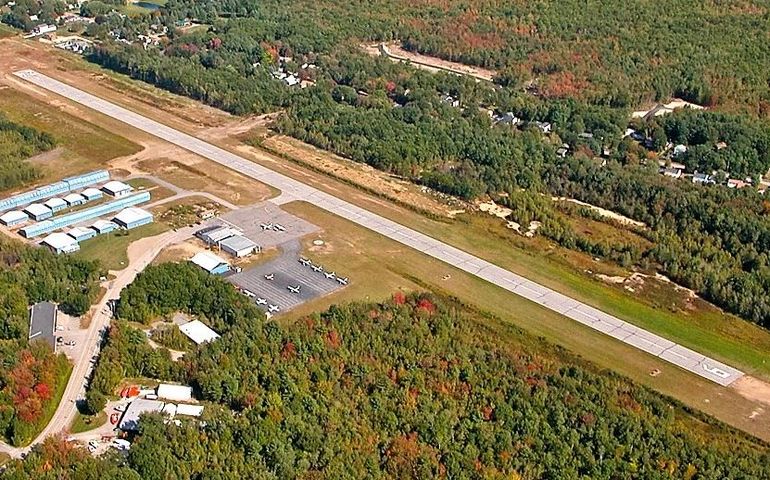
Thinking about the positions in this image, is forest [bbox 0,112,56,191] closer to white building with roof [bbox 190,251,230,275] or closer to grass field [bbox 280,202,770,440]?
white building with roof [bbox 190,251,230,275]

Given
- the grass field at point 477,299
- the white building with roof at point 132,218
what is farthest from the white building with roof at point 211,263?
the white building with roof at point 132,218

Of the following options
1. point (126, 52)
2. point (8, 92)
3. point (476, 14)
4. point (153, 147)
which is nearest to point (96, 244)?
point (153, 147)

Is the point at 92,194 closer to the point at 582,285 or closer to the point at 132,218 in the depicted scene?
the point at 132,218

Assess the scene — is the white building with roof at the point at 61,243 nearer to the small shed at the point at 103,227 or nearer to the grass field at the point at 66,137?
the small shed at the point at 103,227

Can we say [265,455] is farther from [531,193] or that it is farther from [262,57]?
[262,57]

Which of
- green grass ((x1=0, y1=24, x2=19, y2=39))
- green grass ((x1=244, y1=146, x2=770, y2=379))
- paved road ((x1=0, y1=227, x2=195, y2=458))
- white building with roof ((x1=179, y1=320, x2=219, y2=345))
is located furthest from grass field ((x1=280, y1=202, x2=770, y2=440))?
green grass ((x1=0, y1=24, x2=19, y2=39))

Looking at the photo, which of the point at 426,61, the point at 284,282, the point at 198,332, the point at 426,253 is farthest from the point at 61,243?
the point at 426,61
